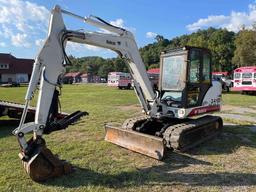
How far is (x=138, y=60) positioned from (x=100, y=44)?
3.93 feet

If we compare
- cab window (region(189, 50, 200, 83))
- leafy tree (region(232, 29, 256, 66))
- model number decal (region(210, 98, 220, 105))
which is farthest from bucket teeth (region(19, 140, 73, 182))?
leafy tree (region(232, 29, 256, 66))

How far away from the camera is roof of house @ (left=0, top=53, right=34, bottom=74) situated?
69.5 meters

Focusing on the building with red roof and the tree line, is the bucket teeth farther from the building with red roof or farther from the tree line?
the building with red roof

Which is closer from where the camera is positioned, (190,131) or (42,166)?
(42,166)

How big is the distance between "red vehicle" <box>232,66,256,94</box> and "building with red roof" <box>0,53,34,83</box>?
2046 inches

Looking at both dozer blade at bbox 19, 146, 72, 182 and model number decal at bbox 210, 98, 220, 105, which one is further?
model number decal at bbox 210, 98, 220, 105

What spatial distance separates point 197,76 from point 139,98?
1.85m

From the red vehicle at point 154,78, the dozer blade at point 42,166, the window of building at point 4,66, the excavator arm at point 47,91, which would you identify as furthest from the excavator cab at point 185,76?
the window of building at point 4,66

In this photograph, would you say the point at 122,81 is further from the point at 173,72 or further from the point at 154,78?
the point at 173,72

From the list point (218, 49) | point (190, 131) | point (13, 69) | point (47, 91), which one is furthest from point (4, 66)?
point (47, 91)

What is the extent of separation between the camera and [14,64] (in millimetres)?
70750

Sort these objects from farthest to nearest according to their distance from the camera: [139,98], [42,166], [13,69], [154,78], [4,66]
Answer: [13,69], [4,66], [154,78], [139,98], [42,166]

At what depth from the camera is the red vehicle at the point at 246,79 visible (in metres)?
29.3

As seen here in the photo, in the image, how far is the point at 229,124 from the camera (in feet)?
36.8
